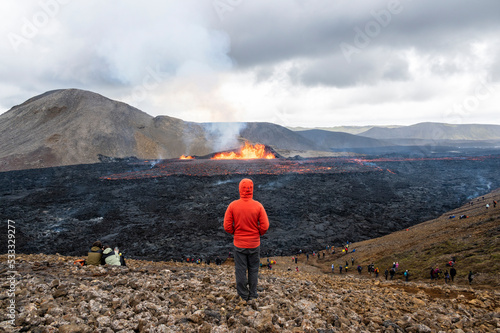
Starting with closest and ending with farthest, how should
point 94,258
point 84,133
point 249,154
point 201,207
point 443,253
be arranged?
point 94,258
point 443,253
point 201,207
point 84,133
point 249,154

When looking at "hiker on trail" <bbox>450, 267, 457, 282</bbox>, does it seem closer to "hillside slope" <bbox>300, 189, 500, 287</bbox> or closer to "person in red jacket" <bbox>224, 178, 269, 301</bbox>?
"hillside slope" <bbox>300, 189, 500, 287</bbox>

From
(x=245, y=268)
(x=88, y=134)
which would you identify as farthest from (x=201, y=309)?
(x=88, y=134)

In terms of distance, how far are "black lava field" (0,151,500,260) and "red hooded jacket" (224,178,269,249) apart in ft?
59.7

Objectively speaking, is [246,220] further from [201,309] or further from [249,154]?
[249,154]

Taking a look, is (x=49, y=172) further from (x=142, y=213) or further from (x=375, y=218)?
(x=375, y=218)

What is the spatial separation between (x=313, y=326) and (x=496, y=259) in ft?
44.3

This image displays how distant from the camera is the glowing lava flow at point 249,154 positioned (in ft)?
308

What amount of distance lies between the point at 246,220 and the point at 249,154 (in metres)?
94.4

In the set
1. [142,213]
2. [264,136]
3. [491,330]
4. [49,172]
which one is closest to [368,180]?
[142,213]

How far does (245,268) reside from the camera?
16.8 feet

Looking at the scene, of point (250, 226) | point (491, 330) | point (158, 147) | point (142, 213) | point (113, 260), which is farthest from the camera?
point (158, 147)

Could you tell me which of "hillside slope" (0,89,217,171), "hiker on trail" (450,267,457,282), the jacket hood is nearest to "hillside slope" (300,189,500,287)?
"hiker on trail" (450,267,457,282)

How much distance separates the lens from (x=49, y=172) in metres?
60.1

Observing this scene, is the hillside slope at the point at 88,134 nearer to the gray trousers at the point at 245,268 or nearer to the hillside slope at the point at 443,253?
the hillside slope at the point at 443,253
